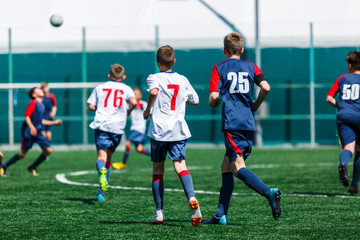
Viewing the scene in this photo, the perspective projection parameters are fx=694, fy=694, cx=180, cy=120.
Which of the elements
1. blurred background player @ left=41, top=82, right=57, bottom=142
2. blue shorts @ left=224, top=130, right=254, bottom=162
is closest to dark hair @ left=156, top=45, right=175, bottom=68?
blue shorts @ left=224, top=130, right=254, bottom=162

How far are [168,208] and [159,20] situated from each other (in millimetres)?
20824

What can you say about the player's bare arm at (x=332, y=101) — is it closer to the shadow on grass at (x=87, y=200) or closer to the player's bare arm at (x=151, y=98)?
the player's bare arm at (x=151, y=98)

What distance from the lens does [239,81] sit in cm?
679

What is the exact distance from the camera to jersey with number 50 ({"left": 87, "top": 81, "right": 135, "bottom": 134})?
9.36 m

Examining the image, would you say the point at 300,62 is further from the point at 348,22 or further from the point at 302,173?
the point at 302,173

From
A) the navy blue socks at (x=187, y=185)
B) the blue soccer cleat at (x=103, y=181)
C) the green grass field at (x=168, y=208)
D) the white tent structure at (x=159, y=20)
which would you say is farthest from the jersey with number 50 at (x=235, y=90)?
the white tent structure at (x=159, y=20)

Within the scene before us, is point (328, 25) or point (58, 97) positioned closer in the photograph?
point (58, 97)

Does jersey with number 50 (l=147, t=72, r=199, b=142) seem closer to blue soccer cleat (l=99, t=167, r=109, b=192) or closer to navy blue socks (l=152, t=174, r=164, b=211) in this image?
navy blue socks (l=152, t=174, r=164, b=211)

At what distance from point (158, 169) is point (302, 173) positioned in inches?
244

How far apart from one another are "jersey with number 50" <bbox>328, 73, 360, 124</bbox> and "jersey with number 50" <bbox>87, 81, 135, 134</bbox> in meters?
2.81

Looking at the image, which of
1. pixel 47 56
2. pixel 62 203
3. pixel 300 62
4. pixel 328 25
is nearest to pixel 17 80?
pixel 47 56

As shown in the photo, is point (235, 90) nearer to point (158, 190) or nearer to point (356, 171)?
point (158, 190)

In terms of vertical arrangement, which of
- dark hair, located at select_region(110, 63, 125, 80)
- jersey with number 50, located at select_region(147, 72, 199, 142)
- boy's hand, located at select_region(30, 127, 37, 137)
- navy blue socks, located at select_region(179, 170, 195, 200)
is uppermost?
dark hair, located at select_region(110, 63, 125, 80)

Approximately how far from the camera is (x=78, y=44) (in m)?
24.5
